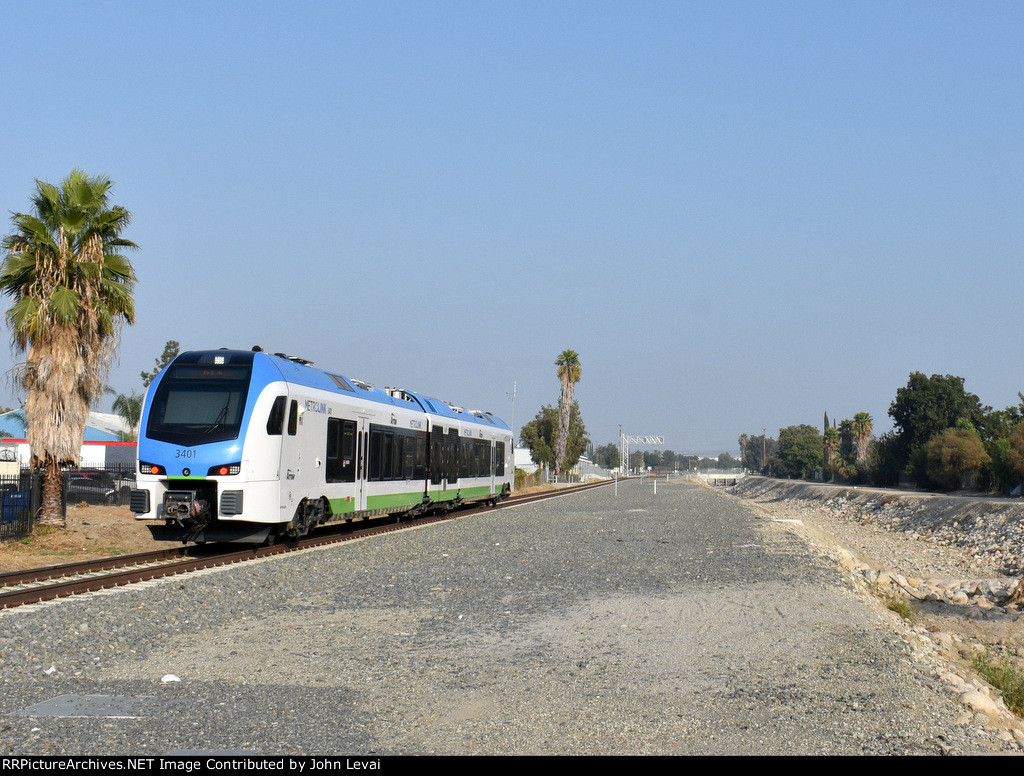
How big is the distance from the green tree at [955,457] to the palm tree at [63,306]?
60169 mm

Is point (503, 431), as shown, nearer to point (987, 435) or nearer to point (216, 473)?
point (216, 473)

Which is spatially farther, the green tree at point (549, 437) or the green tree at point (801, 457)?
the green tree at point (801, 457)

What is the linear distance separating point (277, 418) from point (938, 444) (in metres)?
66.9

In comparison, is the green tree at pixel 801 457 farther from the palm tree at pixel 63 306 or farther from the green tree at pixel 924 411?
the palm tree at pixel 63 306

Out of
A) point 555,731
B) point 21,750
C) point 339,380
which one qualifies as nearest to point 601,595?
point 555,731

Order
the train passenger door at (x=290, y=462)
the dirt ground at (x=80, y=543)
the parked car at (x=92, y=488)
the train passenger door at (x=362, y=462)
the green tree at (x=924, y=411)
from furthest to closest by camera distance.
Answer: the green tree at (x=924, y=411), the parked car at (x=92, y=488), the train passenger door at (x=362, y=462), the dirt ground at (x=80, y=543), the train passenger door at (x=290, y=462)

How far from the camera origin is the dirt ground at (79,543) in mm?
18422

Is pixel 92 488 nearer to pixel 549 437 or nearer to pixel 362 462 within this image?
pixel 362 462

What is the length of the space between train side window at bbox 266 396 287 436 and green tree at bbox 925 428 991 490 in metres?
59.8

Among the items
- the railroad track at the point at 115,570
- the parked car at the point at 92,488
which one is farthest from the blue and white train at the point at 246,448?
the parked car at the point at 92,488

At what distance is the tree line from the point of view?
63062mm

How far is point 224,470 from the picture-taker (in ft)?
55.5

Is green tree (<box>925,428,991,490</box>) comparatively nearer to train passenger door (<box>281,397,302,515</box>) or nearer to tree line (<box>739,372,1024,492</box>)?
tree line (<box>739,372,1024,492</box>)
